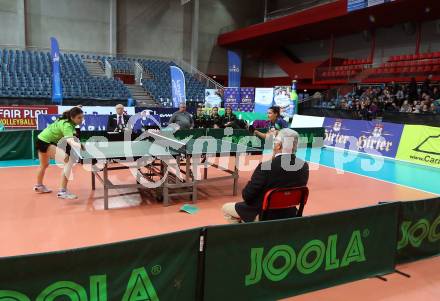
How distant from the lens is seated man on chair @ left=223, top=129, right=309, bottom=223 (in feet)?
11.5

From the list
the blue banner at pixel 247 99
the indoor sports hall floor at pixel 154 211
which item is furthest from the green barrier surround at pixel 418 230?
the blue banner at pixel 247 99

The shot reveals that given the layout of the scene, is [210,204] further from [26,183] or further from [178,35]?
[178,35]

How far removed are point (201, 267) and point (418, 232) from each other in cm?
254

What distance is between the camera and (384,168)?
980 cm

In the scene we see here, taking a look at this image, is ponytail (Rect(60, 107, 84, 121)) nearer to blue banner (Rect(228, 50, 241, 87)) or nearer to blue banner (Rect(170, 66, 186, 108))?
blue banner (Rect(170, 66, 186, 108))

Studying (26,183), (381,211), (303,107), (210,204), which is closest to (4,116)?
(26,183)

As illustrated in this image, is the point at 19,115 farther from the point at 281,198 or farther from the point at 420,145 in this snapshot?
the point at 420,145

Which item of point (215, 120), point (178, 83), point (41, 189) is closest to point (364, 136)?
point (215, 120)

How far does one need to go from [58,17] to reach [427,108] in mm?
19182

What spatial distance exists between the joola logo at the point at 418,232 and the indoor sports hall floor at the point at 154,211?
0.26 m

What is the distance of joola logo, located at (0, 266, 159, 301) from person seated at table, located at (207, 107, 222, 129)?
9.76 metres

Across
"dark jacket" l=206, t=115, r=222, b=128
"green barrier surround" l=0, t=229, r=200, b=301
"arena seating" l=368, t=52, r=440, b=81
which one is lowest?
"green barrier surround" l=0, t=229, r=200, b=301

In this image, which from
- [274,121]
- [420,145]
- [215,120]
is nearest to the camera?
[274,121]

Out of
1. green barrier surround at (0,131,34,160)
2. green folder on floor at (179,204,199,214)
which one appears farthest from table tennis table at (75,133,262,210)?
green barrier surround at (0,131,34,160)
